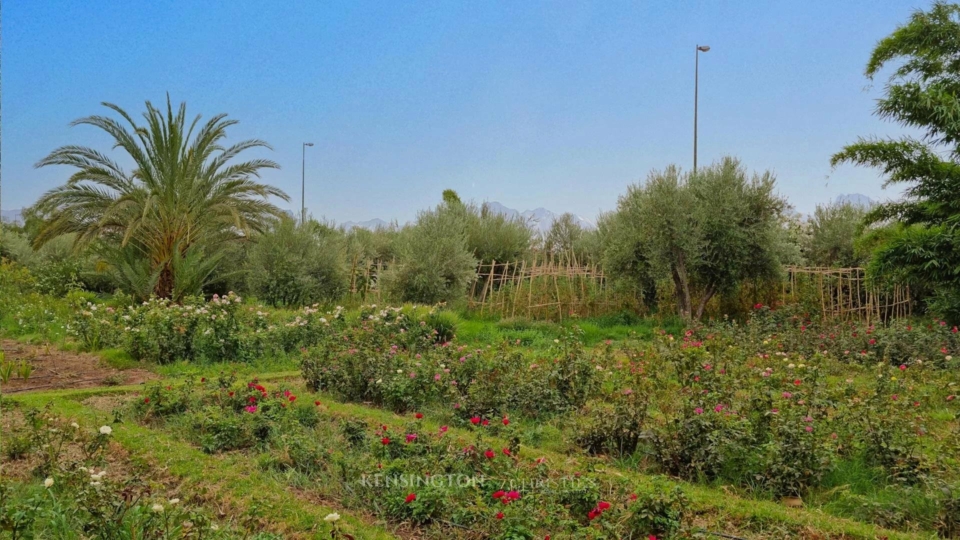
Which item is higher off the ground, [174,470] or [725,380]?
[725,380]

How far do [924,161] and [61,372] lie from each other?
1484cm

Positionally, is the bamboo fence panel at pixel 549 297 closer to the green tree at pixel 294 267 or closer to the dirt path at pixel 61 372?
the green tree at pixel 294 267

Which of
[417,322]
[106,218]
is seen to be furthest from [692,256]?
[106,218]

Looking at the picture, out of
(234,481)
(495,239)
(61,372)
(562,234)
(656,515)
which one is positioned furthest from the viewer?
(562,234)

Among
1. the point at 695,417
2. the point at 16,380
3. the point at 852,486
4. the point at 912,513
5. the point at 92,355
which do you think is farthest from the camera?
the point at 92,355

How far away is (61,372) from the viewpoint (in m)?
7.66

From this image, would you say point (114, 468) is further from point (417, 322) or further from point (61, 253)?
point (61, 253)

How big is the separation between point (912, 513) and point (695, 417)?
1294 millimetres

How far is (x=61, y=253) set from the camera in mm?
20906

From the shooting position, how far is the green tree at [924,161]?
1083 centimetres

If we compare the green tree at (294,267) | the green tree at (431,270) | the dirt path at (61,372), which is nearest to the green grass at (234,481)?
the dirt path at (61,372)

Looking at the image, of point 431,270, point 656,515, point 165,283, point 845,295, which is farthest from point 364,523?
point 845,295

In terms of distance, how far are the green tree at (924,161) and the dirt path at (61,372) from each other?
40.6 ft

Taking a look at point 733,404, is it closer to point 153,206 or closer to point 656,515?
point 656,515
